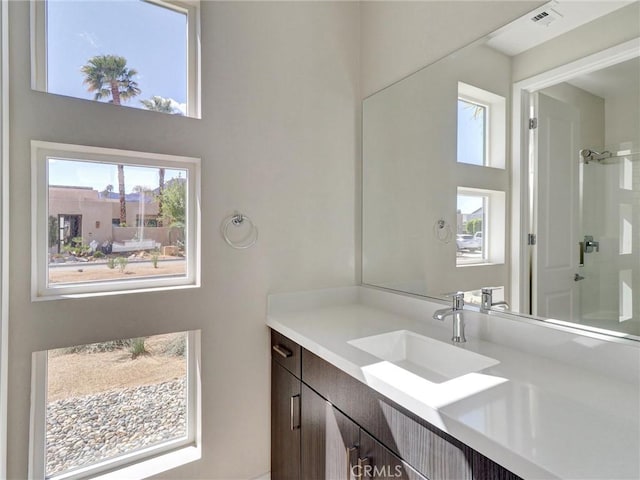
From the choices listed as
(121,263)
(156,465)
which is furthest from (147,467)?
(121,263)

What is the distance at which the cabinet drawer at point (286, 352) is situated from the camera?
1493mm

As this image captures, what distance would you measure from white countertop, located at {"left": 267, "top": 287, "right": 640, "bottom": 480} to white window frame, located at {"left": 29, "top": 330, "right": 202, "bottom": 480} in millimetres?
483

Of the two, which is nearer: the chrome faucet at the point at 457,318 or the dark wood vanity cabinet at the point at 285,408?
the chrome faucet at the point at 457,318

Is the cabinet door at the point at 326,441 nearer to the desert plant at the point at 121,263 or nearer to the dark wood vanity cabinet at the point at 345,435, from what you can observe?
the dark wood vanity cabinet at the point at 345,435

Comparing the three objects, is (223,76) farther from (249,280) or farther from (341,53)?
(249,280)

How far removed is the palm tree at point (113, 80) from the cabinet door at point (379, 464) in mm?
1305

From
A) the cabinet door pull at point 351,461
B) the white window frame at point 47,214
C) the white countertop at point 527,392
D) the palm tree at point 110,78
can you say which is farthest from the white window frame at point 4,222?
the cabinet door pull at point 351,461

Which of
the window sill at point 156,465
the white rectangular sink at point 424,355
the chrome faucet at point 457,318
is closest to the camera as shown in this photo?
the white rectangular sink at point 424,355

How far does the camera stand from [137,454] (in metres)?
A: 1.50

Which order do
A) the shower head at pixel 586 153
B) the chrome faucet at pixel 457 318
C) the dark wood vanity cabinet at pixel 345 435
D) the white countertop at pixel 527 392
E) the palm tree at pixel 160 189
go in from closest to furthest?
the white countertop at pixel 527 392 → the dark wood vanity cabinet at pixel 345 435 → the shower head at pixel 586 153 → the chrome faucet at pixel 457 318 → the palm tree at pixel 160 189

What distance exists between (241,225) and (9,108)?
94cm

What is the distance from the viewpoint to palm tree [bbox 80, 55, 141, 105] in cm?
139

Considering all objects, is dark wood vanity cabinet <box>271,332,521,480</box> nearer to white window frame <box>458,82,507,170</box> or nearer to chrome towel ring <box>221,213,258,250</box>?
chrome towel ring <box>221,213,258,250</box>

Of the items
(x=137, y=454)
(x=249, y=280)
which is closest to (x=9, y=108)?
(x=249, y=280)
